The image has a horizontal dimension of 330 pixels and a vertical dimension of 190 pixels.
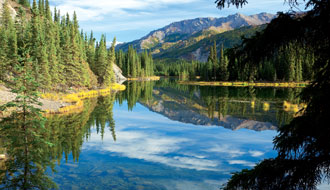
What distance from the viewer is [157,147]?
24.2 metres

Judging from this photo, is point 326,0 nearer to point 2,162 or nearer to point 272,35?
point 272,35

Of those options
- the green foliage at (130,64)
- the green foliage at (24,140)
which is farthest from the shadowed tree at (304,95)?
the green foliage at (130,64)

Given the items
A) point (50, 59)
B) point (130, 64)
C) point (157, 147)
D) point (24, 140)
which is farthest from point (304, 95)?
point (130, 64)

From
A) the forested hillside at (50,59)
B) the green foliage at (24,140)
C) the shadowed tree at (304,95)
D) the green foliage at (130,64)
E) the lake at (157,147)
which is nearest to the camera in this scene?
the shadowed tree at (304,95)

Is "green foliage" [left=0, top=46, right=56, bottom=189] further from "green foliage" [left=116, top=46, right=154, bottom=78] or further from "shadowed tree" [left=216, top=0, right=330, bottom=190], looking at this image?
"green foliage" [left=116, top=46, right=154, bottom=78]

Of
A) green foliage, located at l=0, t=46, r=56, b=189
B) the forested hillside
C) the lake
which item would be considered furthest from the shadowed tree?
the forested hillside

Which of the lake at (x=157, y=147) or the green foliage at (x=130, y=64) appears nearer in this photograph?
the lake at (x=157, y=147)

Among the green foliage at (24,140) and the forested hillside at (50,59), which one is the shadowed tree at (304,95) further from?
the forested hillside at (50,59)

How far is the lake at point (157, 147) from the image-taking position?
16234mm

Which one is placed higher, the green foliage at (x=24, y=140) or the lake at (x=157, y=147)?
the green foliage at (x=24, y=140)

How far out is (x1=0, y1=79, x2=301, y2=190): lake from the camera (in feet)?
53.3

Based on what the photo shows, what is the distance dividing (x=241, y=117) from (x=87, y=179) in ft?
84.4

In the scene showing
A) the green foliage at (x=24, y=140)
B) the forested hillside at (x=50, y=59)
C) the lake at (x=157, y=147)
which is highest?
the forested hillside at (x=50, y=59)

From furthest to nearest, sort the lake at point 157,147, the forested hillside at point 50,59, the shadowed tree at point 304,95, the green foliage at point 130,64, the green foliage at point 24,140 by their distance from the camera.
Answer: the green foliage at point 130,64, the forested hillside at point 50,59, the lake at point 157,147, the green foliage at point 24,140, the shadowed tree at point 304,95
